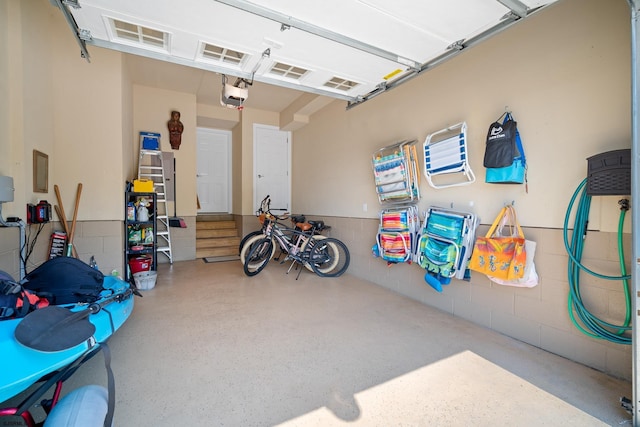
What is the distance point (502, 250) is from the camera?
2348 millimetres

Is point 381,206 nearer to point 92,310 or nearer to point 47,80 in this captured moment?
point 92,310

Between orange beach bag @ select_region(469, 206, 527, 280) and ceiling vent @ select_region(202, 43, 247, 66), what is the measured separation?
2.54 m

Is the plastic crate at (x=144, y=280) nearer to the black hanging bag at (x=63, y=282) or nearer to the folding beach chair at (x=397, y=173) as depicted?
the black hanging bag at (x=63, y=282)

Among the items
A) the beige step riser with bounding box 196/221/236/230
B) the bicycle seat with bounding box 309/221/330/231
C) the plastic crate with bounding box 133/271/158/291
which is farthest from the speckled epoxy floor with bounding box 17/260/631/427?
the beige step riser with bounding box 196/221/236/230

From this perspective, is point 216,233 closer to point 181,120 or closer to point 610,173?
point 181,120

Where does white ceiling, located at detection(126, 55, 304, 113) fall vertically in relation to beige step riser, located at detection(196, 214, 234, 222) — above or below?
above

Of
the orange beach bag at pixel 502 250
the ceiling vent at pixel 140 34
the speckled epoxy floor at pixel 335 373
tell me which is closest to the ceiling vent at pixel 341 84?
the ceiling vent at pixel 140 34

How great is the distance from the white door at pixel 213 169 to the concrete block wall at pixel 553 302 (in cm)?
533

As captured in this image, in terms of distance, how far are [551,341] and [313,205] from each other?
407 centimetres

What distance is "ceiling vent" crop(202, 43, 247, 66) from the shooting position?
2359 mm

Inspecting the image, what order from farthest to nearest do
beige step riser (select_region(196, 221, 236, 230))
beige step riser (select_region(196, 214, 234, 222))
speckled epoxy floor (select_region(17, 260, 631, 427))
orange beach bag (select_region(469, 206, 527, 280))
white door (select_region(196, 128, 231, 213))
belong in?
white door (select_region(196, 128, 231, 213)) → beige step riser (select_region(196, 214, 234, 222)) → beige step riser (select_region(196, 221, 236, 230)) → orange beach bag (select_region(469, 206, 527, 280)) → speckled epoxy floor (select_region(17, 260, 631, 427))

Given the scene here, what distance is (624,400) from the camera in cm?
160

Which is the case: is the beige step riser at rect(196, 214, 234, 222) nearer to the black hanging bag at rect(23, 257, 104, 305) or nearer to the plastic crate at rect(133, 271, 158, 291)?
the plastic crate at rect(133, 271, 158, 291)

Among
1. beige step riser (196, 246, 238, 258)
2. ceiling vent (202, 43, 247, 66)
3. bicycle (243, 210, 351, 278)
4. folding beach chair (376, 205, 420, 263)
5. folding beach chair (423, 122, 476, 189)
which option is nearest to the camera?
ceiling vent (202, 43, 247, 66)
